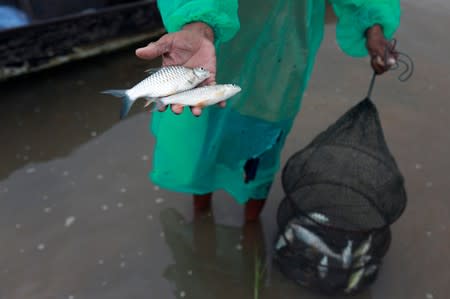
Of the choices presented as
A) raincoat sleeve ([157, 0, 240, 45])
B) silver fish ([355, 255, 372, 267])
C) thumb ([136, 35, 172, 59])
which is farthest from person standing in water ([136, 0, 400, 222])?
silver fish ([355, 255, 372, 267])

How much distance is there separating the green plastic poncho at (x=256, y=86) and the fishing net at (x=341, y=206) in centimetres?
33

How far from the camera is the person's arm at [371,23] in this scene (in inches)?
80.1

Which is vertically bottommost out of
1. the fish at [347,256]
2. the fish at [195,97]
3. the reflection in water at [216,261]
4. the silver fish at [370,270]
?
the reflection in water at [216,261]

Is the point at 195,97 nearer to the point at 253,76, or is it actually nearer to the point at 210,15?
the point at 210,15

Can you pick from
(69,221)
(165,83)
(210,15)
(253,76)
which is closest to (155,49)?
(165,83)

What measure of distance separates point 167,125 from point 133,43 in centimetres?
284

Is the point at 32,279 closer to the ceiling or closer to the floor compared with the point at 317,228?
closer to the floor

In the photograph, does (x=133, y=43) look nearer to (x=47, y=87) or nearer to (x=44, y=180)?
(x=47, y=87)

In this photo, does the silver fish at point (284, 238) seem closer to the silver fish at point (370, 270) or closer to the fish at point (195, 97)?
the silver fish at point (370, 270)

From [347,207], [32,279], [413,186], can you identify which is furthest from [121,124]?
[413,186]

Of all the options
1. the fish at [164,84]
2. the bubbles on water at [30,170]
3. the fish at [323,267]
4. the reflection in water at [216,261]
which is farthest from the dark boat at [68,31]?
the fish at [323,267]

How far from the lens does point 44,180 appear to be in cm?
329

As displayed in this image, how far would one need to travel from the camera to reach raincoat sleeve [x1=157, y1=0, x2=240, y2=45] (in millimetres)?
1602

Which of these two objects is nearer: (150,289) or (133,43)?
(150,289)
